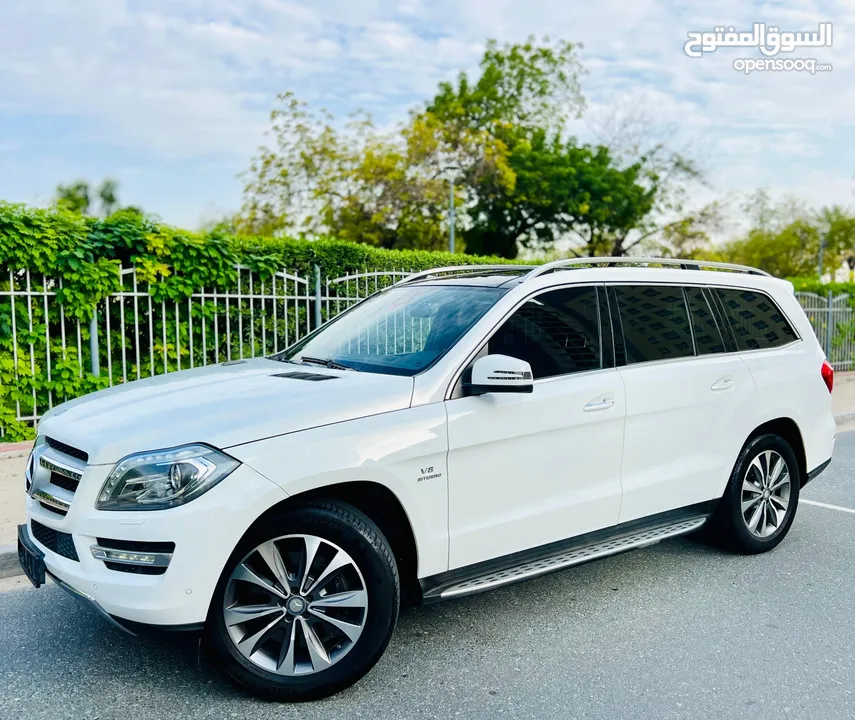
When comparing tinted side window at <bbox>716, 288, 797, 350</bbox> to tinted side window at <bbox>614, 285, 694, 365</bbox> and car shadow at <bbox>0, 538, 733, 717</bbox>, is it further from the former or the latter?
car shadow at <bbox>0, 538, 733, 717</bbox>

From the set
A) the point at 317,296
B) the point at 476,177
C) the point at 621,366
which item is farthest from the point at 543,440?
the point at 476,177

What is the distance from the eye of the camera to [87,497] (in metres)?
2.94

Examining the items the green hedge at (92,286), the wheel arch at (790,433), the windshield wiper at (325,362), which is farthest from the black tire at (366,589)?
the green hedge at (92,286)

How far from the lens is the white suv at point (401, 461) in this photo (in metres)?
2.90

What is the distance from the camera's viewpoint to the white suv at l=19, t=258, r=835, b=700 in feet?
9.51

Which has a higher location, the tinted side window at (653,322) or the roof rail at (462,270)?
the roof rail at (462,270)

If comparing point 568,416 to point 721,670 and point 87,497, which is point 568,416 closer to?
point 721,670

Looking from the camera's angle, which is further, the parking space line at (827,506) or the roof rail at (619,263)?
the parking space line at (827,506)

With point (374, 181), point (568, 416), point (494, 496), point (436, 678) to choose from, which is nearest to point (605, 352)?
point (568, 416)

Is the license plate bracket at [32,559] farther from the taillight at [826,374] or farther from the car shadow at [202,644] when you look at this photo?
the taillight at [826,374]

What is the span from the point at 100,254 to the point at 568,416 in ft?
20.0

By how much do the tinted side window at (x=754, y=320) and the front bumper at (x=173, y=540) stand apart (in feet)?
10.8

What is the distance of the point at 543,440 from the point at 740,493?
1.79 meters

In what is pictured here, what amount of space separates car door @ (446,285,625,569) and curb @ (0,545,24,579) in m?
2.97
